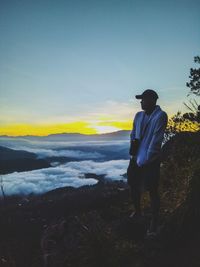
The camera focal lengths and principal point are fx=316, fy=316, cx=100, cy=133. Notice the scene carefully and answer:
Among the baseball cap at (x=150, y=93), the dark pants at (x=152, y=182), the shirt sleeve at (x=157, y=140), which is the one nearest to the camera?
the shirt sleeve at (x=157, y=140)

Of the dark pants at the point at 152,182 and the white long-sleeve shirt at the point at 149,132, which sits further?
the dark pants at the point at 152,182

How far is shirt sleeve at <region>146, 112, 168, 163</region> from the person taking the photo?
512cm

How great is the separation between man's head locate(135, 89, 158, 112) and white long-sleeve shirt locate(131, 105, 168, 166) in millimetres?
101

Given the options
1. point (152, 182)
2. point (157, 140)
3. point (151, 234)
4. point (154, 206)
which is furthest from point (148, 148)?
point (151, 234)

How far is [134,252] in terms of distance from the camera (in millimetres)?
5031

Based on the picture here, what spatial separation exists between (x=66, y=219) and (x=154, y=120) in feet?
9.15

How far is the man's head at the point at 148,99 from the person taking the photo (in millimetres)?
5395

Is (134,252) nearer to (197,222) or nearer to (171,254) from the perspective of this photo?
(171,254)

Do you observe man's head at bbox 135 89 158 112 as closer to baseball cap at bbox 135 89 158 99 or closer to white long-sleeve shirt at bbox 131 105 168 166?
baseball cap at bbox 135 89 158 99

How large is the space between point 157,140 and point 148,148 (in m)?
0.21

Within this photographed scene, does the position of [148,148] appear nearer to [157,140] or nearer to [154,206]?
[157,140]

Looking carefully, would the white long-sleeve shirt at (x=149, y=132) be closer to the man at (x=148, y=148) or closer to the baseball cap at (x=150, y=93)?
the man at (x=148, y=148)

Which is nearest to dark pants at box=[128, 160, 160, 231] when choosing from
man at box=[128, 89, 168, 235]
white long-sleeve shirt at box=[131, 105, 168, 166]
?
man at box=[128, 89, 168, 235]

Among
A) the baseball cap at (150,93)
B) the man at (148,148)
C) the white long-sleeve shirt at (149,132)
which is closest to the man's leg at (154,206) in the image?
the man at (148,148)
